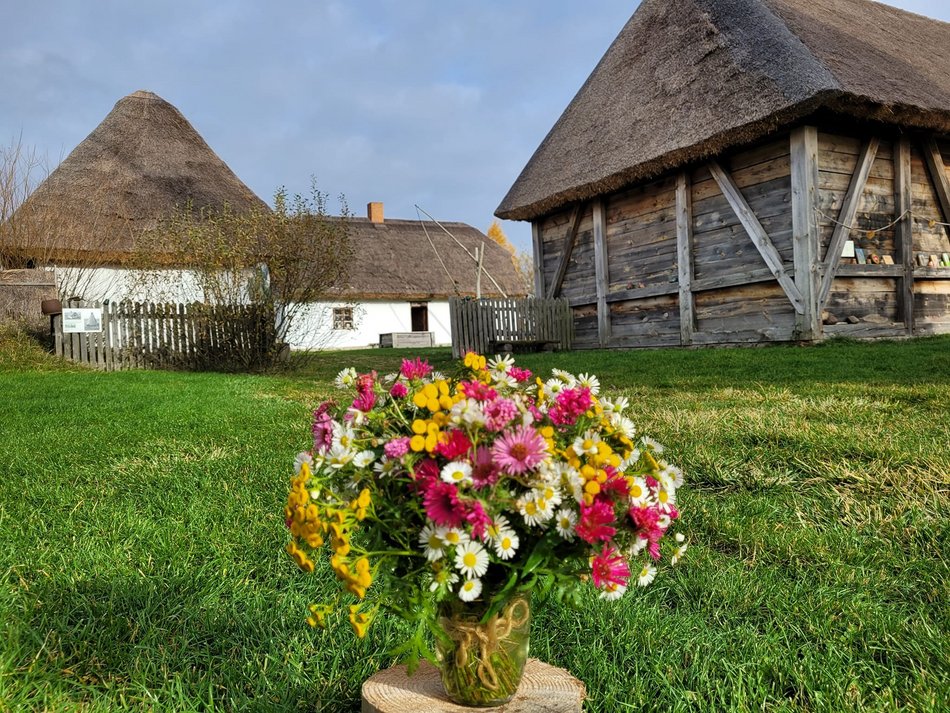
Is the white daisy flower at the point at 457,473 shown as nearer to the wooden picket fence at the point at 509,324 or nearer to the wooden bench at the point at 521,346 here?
the wooden bench at the point at 521,346

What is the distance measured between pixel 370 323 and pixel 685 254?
2022 centimetres

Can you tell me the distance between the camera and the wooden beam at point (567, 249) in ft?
42.8

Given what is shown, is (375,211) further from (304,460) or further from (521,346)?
(304,460)

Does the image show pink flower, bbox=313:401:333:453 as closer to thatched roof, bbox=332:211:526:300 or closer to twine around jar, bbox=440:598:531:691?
twine around jar, bbox=440:598:531:691

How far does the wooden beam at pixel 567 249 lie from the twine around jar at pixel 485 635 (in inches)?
479

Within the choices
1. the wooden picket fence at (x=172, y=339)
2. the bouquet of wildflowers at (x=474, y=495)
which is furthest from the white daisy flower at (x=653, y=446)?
the wooden picket fence at (x=172, y=339)

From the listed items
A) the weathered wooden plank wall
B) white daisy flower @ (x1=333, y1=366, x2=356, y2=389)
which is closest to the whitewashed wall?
the weathered wooden plank wall

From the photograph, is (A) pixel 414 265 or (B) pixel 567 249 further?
(A) pixel 414 265

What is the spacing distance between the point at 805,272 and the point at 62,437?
27.1 feet

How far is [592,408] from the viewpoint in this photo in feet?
4.18

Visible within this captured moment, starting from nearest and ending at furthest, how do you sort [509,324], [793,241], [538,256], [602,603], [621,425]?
[621,425], [602,603], [793,241], [509,324], [538,256]

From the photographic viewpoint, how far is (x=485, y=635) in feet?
4.29

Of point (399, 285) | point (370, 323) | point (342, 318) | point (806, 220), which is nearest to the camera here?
point (806, 220)

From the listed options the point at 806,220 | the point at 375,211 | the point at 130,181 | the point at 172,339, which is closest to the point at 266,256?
the point at 172,339
